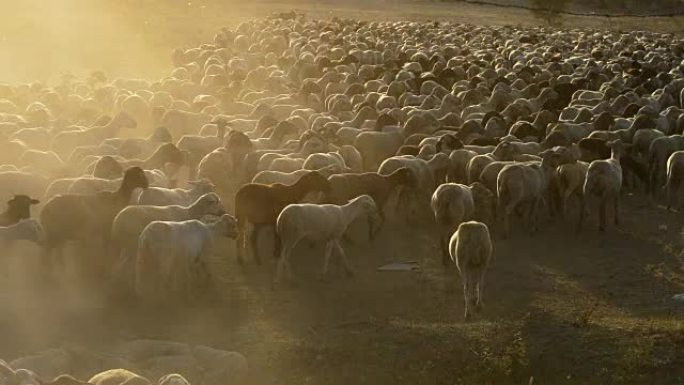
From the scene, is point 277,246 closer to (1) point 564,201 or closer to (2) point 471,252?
(2) point 471,252

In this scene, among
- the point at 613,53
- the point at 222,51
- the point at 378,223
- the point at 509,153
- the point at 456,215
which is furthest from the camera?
the point at 613,53

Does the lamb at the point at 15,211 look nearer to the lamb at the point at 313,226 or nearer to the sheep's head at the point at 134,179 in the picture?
the sheep's head at the point at 134,179

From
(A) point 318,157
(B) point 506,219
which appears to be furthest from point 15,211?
(B) point 506,219

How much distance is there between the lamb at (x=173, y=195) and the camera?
14266mm

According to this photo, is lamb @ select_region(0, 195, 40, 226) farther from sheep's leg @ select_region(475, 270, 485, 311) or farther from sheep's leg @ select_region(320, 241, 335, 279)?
sheep's leg @ select_region(475, 270, 485, 311)

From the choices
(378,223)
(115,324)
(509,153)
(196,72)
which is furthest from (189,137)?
(196,72)

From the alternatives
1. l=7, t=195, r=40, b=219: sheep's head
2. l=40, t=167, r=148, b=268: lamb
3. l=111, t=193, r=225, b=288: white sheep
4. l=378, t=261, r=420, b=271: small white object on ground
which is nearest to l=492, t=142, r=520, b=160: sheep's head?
l=378, t=261, r=420, b=271: small white object on ground

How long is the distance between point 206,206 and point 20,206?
2.57m

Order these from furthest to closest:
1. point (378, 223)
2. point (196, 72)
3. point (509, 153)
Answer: point (196, 72), point (509, 153), point (378, 223)

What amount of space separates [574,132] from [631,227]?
14.3 ft

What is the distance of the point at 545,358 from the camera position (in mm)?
10844

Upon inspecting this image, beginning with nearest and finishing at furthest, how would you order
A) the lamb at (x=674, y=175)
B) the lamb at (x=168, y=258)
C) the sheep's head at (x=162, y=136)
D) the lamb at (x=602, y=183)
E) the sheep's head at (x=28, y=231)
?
the lamb at (x=168, y=258), the sheep's head at (x=28, y=231), the lamb at (x=602, y=183), the lamb at (x=674, y=175), the sheep's head at (x=162, y=136)

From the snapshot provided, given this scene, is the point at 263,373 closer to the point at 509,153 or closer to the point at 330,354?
the point at 330,354

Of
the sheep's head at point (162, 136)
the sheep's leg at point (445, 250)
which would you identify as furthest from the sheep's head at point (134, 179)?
the sheep's head at point (162, 136)
